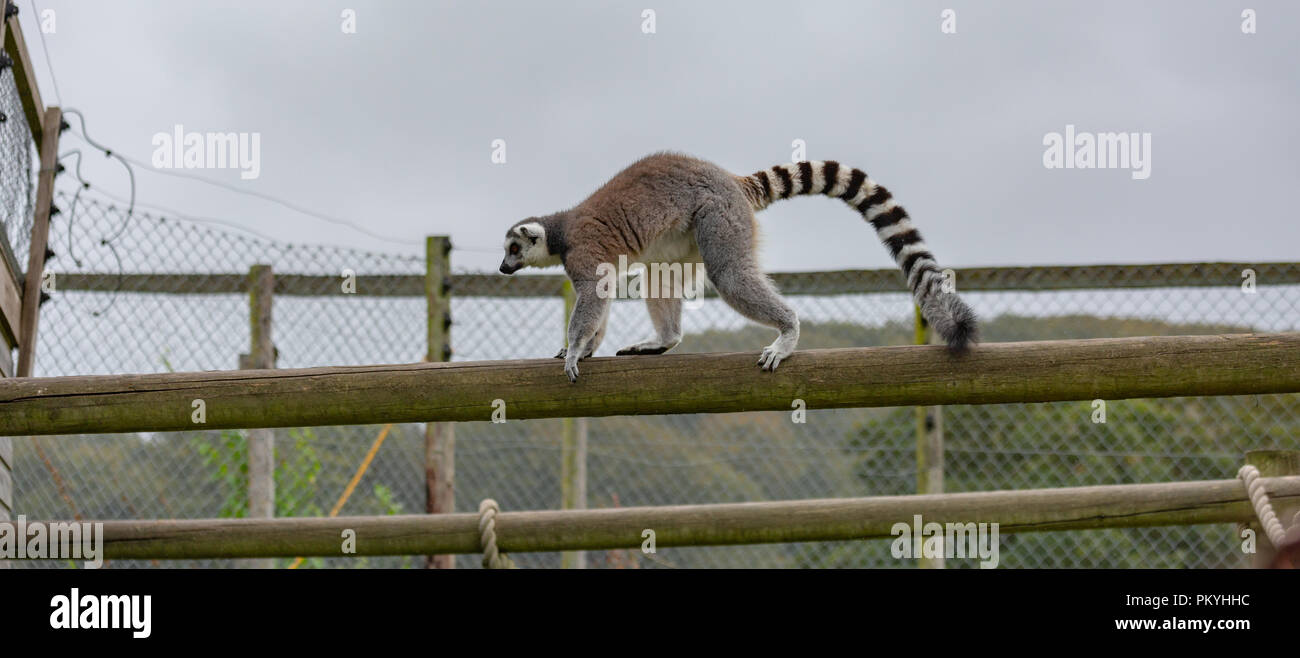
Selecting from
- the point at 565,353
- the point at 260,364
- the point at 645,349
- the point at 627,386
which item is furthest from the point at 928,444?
the point at 260,364

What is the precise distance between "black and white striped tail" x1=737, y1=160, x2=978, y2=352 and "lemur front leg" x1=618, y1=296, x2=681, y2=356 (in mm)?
579

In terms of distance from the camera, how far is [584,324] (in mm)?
3891

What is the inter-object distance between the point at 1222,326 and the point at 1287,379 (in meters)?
2.17

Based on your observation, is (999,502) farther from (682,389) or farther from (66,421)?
(66,421)

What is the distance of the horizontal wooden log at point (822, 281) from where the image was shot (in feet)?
17.0

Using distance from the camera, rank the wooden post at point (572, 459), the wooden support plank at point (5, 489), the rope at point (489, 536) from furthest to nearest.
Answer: the wooden post at point (572, 459), the wooden support plank at point (5, 489), the rope at point (489, 536)

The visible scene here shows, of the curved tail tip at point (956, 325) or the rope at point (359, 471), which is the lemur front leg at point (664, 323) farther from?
the rope at point (359, 471)

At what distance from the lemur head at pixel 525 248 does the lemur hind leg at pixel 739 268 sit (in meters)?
0.77

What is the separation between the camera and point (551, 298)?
5.57 metres

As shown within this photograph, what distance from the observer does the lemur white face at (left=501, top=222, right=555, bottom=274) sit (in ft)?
14.8

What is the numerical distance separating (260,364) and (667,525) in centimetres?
245

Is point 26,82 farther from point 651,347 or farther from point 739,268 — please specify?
point 739,268

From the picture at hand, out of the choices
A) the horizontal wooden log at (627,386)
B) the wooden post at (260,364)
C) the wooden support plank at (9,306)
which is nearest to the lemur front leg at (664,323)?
the horizontal wooden log at (627,386)

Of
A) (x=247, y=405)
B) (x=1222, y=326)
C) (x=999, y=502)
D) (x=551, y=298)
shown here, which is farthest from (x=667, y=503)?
(x=1222, y=326)
